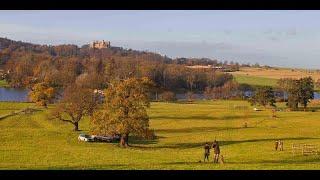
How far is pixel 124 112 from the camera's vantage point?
89.4ft

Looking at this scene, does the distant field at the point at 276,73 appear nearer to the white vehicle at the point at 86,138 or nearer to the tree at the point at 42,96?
the tree at the point at 42,96

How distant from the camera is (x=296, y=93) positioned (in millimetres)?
58531

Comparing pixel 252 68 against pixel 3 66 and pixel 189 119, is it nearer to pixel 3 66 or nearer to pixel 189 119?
pixel 3 66

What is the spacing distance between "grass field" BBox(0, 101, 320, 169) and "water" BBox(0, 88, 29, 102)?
870 cm

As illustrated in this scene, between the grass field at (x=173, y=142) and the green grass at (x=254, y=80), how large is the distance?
31878mm

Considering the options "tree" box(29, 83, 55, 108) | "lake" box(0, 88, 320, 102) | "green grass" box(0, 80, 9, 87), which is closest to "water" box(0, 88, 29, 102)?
"lake" box(0, 88, 320, 102)

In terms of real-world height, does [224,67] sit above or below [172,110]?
above

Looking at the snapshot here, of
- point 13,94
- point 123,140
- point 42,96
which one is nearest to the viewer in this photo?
point 123,140

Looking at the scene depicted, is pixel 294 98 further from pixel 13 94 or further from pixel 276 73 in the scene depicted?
pixel 276 73

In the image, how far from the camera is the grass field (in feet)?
56.6

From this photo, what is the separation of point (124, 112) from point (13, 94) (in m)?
42.2

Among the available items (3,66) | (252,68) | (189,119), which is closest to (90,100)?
(189,119)

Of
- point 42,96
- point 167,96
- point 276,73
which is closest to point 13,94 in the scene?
point 42,96
